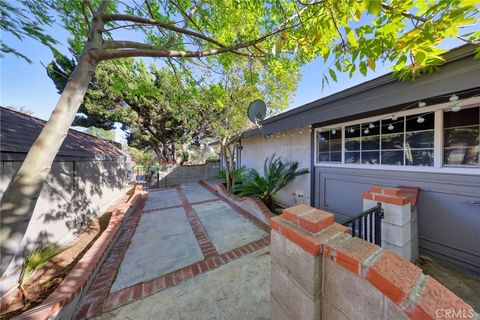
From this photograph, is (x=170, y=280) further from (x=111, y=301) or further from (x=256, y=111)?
(x=256, y=111)

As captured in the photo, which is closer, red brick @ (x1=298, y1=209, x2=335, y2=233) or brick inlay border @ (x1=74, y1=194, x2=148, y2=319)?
red brick @ (x1=298, y1=209, x2=335, y2=233)

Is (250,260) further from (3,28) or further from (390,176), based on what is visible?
(3,28)

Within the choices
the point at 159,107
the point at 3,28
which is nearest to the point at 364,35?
the point at 3,28

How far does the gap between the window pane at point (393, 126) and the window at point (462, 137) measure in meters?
0.52

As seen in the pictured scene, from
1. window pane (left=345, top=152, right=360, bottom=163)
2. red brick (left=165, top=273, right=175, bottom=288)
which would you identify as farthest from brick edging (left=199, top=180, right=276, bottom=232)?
window pane (left=345, top=152, right=360, bottom=163)

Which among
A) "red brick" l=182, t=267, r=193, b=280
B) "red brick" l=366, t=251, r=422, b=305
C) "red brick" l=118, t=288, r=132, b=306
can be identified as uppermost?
"red brick" l=366, t=251, r=422, b=305

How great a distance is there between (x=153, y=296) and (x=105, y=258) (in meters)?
1.40

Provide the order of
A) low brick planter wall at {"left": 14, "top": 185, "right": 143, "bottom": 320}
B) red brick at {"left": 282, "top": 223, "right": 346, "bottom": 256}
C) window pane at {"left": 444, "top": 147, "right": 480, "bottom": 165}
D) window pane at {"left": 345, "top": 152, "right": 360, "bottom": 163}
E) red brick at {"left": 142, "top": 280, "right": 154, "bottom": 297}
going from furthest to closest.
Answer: window pane at {"left": 345, "top": 152, "right": 360, "bottom": 163} → window pane at {"left": 444, "top": 147, "right": 480, "bottom": 165} → red brick at {"left": 142, "top": 280, "right": 154, "bottom": 297} → low brick planter wall at {"left": 14, "top": 185, "right": 143, "bottom": 320} → red brick at {"left": 282, "top": 223, "right": 346, "bottom": 256}

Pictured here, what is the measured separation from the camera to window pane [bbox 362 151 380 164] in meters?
3.51

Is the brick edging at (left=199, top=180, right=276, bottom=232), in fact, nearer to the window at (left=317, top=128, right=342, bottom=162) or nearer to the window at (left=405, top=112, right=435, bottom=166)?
the window at (left=317, top=128, right=342, bottom=162)

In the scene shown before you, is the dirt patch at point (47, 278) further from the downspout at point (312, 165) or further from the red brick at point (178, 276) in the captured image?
the downspout at point (312, 165)

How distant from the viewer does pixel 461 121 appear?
8.47ft

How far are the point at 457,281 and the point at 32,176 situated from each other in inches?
193

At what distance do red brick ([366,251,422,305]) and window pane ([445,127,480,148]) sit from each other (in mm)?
3060
